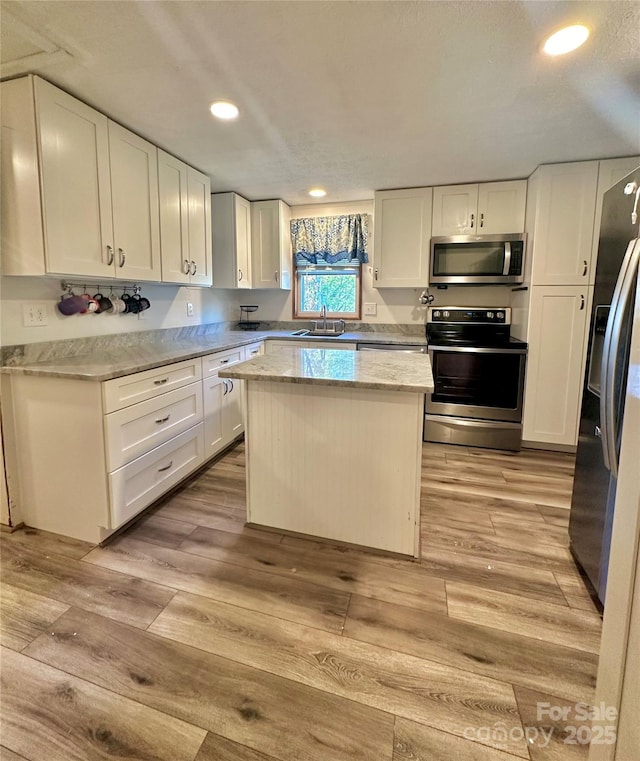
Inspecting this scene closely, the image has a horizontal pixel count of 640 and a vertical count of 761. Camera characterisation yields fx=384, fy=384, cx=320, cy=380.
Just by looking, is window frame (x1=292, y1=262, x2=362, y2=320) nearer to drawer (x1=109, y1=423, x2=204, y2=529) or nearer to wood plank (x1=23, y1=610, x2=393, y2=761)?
drawer (x1=109, y1=423, x2=204, y2=529)

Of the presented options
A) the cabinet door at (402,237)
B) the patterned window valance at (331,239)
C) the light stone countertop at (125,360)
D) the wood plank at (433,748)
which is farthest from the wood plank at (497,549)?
the patterned window valance at (331,239)

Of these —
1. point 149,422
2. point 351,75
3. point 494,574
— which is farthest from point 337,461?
point 351,75

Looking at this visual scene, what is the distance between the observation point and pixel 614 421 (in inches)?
53.3

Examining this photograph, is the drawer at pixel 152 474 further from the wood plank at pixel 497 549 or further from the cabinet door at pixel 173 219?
the wood plank at pixel 497 549

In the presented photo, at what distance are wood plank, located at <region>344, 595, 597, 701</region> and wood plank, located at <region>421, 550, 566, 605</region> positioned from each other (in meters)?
0.26

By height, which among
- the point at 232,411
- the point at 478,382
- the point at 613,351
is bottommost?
the point at 232,411

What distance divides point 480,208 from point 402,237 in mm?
684

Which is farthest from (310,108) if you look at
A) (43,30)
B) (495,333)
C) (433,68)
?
(495,333)

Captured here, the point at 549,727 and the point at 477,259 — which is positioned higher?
the point at 477,259

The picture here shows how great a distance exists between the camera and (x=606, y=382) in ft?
4.53

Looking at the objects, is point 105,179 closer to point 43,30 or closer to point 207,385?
point 43,30

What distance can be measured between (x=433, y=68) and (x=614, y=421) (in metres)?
1.66

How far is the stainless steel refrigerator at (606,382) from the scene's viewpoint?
1.33 m

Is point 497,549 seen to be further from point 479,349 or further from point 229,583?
point 479,349
